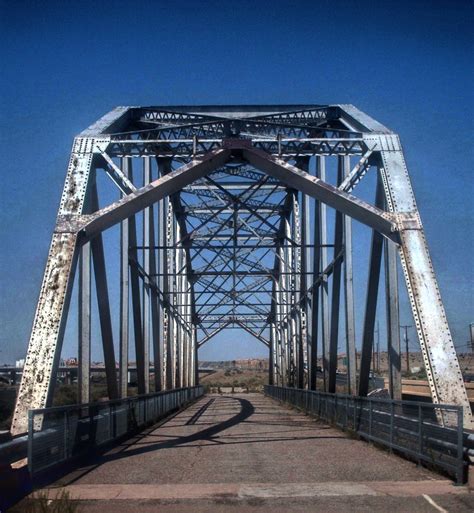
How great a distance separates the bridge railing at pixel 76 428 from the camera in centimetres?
947

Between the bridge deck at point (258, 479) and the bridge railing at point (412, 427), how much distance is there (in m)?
0.23

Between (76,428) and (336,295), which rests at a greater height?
(336,295)

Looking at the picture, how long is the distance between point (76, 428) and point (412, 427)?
205 inches

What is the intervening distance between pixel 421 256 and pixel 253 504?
737 cm

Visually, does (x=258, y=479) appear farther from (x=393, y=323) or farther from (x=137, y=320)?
(x=137, y=320)

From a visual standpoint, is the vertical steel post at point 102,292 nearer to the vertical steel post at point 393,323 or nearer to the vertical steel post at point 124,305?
the vertical steel post at point 124,305

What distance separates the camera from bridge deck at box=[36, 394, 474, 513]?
786cm

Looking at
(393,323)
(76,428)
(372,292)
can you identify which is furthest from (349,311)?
(76,428)

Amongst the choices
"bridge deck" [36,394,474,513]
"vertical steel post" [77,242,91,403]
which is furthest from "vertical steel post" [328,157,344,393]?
"vertical steel post" [77,242,91,403]

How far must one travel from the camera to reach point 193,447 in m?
14.0

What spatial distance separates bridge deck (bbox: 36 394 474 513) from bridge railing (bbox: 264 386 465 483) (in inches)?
8.9

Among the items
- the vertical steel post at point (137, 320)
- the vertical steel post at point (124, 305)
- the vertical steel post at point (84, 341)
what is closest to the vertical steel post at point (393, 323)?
the vertical steel post at point (84, 341)

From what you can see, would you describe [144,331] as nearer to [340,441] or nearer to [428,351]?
[340,441]

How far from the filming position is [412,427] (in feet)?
37.0
